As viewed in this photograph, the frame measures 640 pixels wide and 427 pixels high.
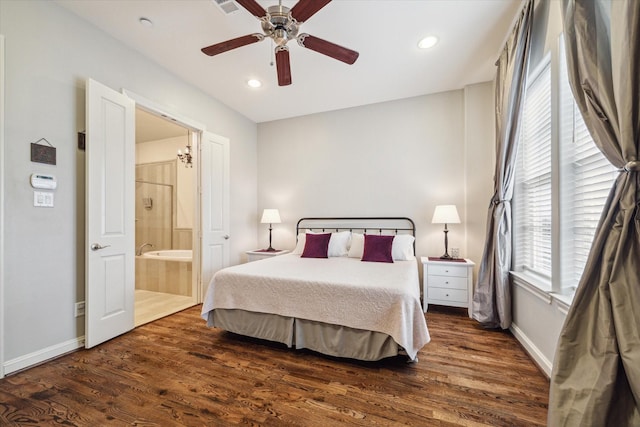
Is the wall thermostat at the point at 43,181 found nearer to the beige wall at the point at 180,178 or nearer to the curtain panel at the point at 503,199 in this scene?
the beige wall at the point at 180,178

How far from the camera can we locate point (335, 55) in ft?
6.84

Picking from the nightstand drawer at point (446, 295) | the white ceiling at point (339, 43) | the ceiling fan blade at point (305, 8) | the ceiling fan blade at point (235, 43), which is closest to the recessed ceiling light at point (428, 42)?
the white ceiling at point (339, 43)

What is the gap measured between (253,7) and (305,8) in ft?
1.14

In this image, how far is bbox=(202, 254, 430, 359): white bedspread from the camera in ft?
6.42

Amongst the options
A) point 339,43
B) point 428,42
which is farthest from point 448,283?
point 339,43

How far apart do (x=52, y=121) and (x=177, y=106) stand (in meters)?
1.31

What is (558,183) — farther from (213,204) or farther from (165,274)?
(165,274)

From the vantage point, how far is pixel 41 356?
2.05 meters

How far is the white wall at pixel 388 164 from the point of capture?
3432 millimetres

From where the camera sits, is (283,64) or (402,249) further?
(402,249)

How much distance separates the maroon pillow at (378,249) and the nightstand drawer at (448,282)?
602 millimetres

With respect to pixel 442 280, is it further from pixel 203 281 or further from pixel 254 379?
pixel 203 281

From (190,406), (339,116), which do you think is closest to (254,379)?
(190,406)

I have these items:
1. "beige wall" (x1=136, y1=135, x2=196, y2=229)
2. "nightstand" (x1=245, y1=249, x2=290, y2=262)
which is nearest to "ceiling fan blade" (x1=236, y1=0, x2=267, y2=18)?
"nightstand" (x1=245, y1=249, x2=290, y2=262)
